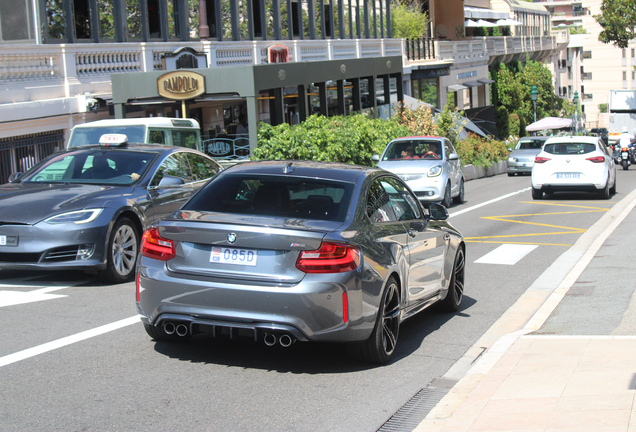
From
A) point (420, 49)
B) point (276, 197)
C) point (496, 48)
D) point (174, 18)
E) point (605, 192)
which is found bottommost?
point (605, 192)

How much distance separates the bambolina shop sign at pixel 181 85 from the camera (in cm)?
1880

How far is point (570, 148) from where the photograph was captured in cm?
2119

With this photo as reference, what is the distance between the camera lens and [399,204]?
24.3 ft

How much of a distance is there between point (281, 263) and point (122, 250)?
4220 millimetres

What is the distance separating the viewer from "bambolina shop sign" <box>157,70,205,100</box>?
18.8m

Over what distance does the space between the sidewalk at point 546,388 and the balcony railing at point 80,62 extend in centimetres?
1395

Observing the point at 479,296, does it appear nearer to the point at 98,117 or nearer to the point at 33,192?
the point at 33,192

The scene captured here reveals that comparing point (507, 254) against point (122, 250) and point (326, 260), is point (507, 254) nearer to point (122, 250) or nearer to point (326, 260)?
point (122, 250)

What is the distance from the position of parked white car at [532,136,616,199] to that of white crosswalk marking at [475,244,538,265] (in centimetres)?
793

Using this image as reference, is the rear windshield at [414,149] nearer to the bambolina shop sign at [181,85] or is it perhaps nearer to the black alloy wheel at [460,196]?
the black alloy wheel at [460,196]

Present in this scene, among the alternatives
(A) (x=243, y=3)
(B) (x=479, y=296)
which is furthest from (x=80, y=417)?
(A) (x=243, y=3)

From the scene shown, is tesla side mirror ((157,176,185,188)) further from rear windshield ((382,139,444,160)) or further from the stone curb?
the stone curb

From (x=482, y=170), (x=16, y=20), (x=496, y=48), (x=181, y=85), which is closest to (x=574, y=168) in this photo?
(x=181, y=85)

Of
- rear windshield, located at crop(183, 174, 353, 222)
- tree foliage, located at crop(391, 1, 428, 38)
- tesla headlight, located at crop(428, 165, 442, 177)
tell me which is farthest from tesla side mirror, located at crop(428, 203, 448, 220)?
tree foliage, located at crop(391, 1, 428, 38)
